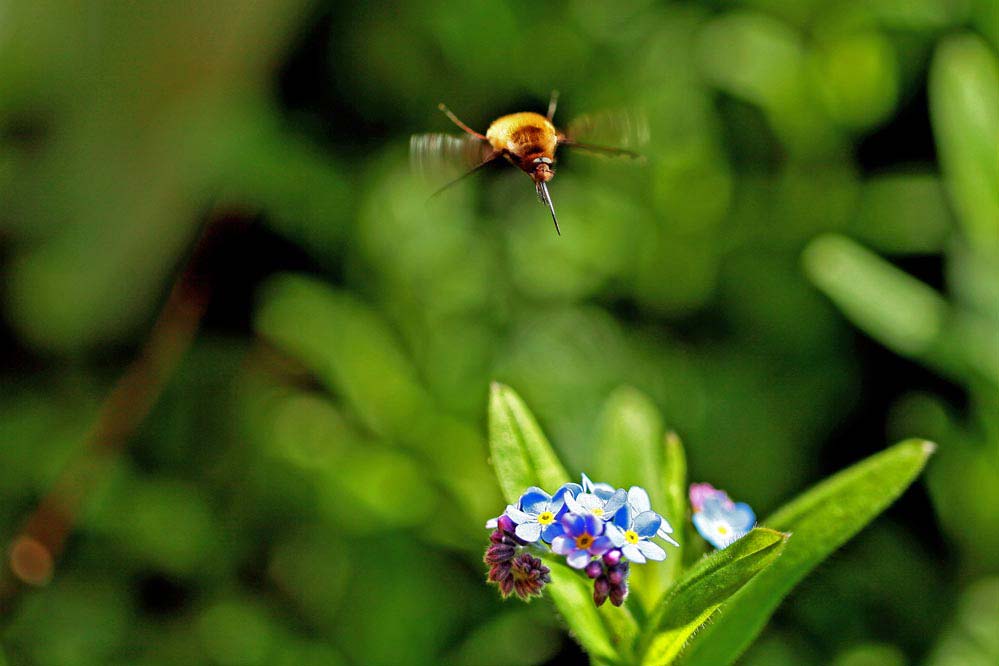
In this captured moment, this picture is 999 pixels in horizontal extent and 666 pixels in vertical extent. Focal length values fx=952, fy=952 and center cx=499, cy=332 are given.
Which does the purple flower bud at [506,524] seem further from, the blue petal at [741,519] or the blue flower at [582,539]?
the blue petal at [741,519]

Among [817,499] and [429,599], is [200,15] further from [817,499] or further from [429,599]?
[817,499]

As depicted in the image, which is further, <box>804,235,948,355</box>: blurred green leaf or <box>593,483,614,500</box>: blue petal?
<box>804,235,948,355</box>: blurred green leaf

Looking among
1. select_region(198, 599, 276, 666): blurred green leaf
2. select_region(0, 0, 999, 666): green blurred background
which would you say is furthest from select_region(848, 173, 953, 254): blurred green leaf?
select_region(198, 599, 276, 666): blurred green leaf

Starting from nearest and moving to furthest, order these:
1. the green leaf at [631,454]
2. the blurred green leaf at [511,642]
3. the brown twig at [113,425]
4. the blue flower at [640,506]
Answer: the blue flower at [640,506], the green leaf at [631,454], the blurred green leaf at [511,642], the brown twig at [113,425]

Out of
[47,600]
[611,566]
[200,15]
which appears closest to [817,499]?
[611,566]

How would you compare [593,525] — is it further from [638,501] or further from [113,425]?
[113,425]

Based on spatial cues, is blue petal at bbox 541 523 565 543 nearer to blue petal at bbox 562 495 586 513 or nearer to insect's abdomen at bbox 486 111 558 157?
blue petal at bbox 562 495 586 513

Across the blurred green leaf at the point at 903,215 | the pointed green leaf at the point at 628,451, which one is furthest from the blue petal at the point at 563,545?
the blurred green leaf at the point at 903,215
